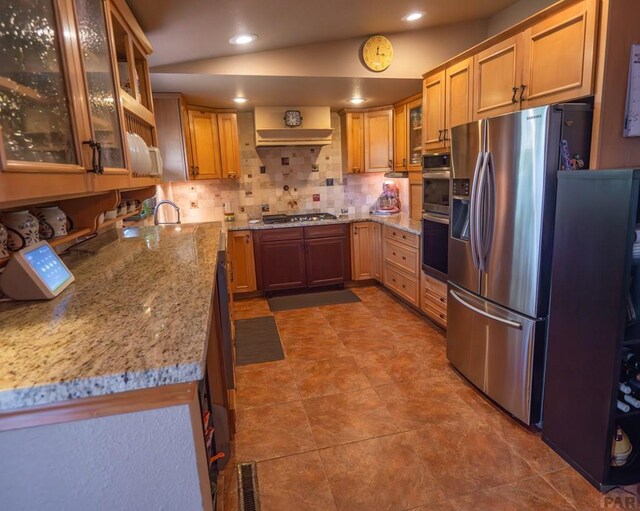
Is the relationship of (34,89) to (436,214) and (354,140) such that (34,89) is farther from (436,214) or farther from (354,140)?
(354,140)

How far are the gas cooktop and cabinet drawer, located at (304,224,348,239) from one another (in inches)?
4.5

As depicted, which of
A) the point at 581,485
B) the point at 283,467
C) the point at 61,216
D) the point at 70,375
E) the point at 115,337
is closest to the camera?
the point at 70,375

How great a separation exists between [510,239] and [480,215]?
0.73 ft

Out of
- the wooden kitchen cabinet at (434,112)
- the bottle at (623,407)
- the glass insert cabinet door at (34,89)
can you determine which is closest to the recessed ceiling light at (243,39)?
the wooden kitchen cabinet at (434,112)

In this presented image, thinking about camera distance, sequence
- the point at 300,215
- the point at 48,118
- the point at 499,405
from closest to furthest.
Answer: the point at 48,118 < the point at 499,405 < the point at 300,215

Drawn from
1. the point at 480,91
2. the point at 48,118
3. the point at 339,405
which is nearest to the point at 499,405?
the point at 339,405

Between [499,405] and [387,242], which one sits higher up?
[387,242]

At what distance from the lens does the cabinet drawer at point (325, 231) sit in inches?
170

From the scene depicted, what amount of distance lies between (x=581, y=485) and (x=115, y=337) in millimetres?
1981

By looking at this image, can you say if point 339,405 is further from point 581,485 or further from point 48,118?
point 48,118

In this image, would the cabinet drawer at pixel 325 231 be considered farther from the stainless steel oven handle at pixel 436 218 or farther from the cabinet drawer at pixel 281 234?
the stainless steel oven handle at pixel 436 218

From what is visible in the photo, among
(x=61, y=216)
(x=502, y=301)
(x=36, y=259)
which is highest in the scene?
(x=61, y=216)

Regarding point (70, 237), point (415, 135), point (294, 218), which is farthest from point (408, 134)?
point (70, 237)

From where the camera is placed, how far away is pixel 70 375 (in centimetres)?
68
